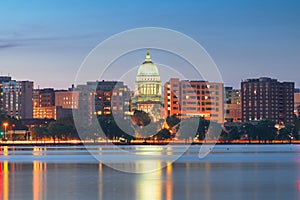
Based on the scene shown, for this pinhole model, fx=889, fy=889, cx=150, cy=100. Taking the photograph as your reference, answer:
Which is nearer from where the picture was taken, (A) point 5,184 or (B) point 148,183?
(A) point 5,184

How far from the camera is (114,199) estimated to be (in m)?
41.3

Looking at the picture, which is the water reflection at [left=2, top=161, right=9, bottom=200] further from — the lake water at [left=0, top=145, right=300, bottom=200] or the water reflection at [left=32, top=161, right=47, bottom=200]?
the water reflection at [left=32, top=161, right=47, bottom=200]

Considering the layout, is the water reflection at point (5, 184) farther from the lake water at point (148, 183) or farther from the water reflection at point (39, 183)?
the water reflection at point (39, 183)

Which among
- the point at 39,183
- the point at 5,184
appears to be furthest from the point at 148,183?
the point at 5,184

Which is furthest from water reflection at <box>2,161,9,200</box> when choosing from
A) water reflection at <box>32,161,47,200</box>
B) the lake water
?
water reflection at <box>32,161,47,200</box>

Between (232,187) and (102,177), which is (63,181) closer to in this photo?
(102,177)

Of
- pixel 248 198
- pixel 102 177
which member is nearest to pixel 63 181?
pixel 102 177

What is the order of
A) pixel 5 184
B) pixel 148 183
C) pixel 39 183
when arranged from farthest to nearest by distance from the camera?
1. pixel 39 183
2. pixel 148 183
3. pixel 5 184

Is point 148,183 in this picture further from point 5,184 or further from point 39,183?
point 5,184

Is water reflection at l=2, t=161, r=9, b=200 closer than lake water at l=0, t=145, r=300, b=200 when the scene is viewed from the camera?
Yes

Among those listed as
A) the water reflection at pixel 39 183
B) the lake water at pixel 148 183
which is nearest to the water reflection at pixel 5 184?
the lake water at pixel 148 183

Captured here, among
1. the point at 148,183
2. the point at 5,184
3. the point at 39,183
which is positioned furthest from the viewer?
the point at 39,183

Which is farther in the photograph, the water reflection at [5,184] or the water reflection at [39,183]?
the water reflection at [39,183]

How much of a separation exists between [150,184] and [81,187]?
175 inches
